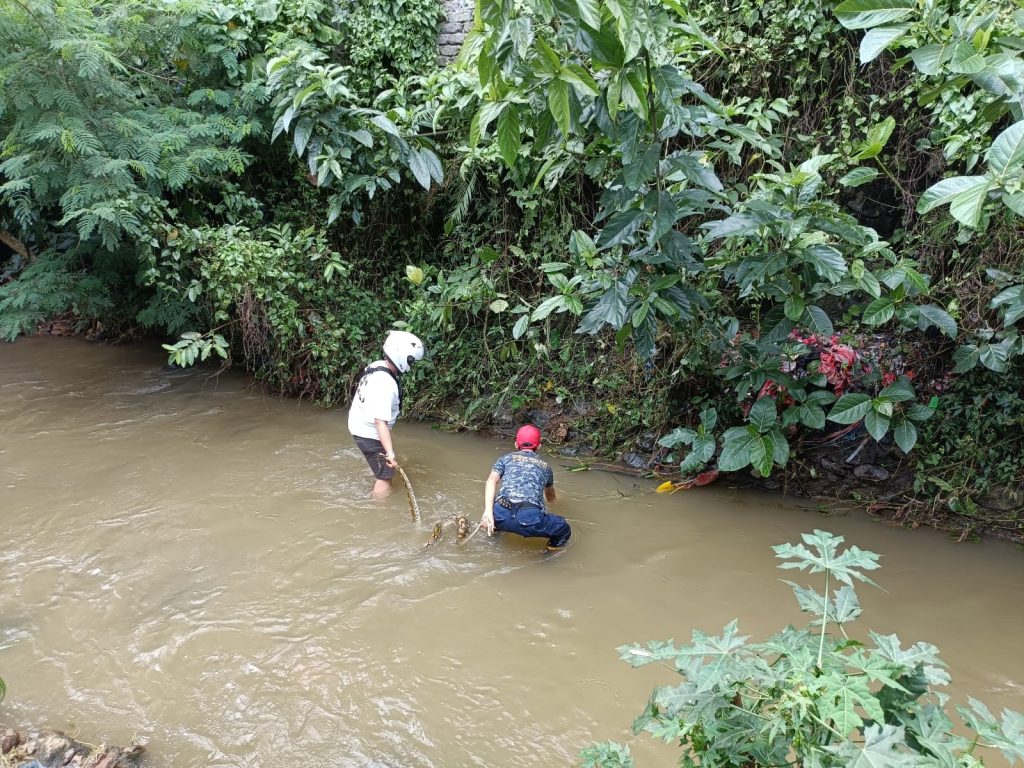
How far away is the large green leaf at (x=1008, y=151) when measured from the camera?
97.5 inches

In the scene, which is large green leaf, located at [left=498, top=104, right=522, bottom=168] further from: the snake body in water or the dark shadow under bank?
the dark shadow under bank

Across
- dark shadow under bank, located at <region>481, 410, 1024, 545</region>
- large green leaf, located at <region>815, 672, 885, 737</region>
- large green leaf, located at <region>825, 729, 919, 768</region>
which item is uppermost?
large green leaf, located at <region>815, 672, 885, 737</region>

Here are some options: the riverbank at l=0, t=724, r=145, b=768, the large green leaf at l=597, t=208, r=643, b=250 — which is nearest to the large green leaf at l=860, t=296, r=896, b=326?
the large green leaf at l=597, t=208, r=643, b=250

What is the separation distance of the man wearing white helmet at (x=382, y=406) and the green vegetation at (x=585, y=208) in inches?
37.6

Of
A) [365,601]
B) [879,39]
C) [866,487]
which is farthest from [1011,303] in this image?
[365,601]

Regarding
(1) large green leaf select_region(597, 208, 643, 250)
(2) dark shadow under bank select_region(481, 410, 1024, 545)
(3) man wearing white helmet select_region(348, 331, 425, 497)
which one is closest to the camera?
(1) large green leaf select_region(597, 208, 643, 250)

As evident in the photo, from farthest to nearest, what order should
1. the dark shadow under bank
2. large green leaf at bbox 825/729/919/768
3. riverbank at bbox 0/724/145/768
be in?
the dark shadow under bank → riverbank at bbox 0/724/145/768 → large green leaf at bbox 825/729/919/768

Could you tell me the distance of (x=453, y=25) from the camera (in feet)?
21.8

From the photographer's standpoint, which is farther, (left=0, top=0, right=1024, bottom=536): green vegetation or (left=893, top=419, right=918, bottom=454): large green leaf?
(left=893, top=419, right=918, bottom=454): large green leaf

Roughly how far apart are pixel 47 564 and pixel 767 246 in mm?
4795

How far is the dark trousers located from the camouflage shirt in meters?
0.05

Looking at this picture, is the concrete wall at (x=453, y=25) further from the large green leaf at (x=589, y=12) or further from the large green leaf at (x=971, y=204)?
the large green leaf at (x=971, y=204)

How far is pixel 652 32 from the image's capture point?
2.78m

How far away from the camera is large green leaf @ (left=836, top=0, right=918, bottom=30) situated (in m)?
2.69
